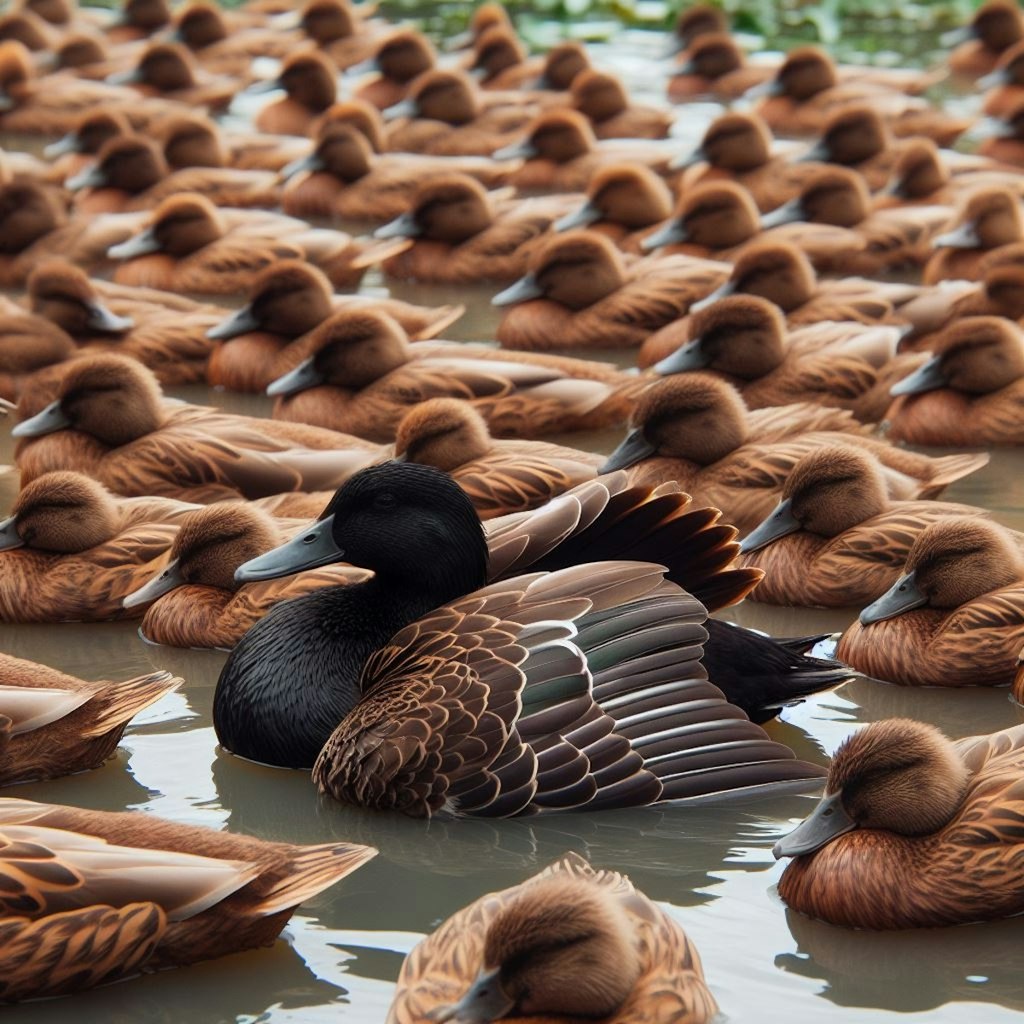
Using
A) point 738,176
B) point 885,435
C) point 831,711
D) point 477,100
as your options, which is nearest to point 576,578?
point 831,711

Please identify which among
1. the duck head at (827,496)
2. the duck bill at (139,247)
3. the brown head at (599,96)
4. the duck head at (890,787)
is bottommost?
the brown head at (599,96)

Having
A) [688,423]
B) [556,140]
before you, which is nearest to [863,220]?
[556,140]

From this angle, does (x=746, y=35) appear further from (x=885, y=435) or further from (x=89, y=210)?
(x=885, y=435)

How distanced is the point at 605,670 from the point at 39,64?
607 inches

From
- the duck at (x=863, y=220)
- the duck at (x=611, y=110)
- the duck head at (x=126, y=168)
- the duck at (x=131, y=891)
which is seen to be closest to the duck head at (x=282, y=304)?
the duck at (x=863, y=220)

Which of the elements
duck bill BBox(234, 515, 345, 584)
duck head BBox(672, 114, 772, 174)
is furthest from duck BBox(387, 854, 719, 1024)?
duck head BBox(672, 114, 772, 174)

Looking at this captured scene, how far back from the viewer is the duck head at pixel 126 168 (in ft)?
47.9

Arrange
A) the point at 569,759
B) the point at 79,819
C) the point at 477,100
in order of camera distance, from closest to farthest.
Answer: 1. the point at 79,819
2. the point at 569,759
3. the point at 477,100

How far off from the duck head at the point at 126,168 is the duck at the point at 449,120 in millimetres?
2638

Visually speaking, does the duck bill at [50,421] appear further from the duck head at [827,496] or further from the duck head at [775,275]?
the duck head at [775,275]

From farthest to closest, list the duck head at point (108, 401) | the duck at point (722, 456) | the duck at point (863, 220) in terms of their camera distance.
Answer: the duck at point (863, 220) < the duck head at point (108, 401) < the duck at point (722, 456)

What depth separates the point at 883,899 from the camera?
5.48m

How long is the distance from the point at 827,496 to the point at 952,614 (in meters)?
0.92

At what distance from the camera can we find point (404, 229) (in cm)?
1343
